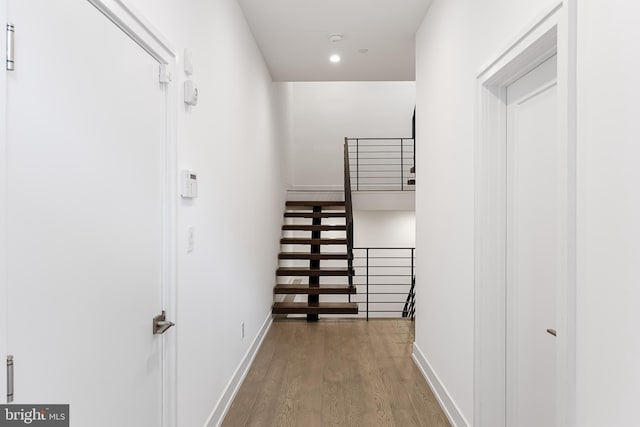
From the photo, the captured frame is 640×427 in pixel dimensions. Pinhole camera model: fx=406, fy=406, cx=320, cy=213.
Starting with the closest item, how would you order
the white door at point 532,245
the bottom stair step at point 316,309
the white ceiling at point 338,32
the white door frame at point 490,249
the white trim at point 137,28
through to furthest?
the white trim at point 137,28 → the white door at point 532,245 → the white door frame at point 490,249 → the white ceiling at point 338,32 → the bottom stair step at point 316,309

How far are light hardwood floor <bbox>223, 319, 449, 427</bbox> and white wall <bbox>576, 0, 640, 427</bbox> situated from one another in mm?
1592

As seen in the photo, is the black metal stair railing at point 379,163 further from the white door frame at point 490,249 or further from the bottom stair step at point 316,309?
the white door frame at point 490,249

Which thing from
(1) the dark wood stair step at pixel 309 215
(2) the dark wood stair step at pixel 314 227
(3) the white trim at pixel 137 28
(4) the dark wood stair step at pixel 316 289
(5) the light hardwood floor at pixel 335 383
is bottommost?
(5) the light hardwood floor at pixel 335 383

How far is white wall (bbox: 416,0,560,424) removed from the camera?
7.03 ft

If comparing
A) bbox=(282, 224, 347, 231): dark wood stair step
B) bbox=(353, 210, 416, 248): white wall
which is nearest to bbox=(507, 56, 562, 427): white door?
bbox=(282, 224, 347, 231): dark wood stair step

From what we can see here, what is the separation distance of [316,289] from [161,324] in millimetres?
3489

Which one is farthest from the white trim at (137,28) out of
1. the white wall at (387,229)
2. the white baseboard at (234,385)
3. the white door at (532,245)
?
the white wall at (387,229)

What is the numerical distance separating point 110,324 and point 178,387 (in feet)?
2.26

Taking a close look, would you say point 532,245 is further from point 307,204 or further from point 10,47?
point 307,204

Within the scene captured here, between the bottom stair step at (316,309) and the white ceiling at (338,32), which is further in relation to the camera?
the bottom stair step at (316,309)

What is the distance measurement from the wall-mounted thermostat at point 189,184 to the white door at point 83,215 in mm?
220

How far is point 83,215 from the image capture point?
120cm

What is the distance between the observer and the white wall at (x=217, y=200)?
199 centimetres

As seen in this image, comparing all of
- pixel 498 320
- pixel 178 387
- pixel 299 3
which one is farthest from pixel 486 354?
pixel 299 3
